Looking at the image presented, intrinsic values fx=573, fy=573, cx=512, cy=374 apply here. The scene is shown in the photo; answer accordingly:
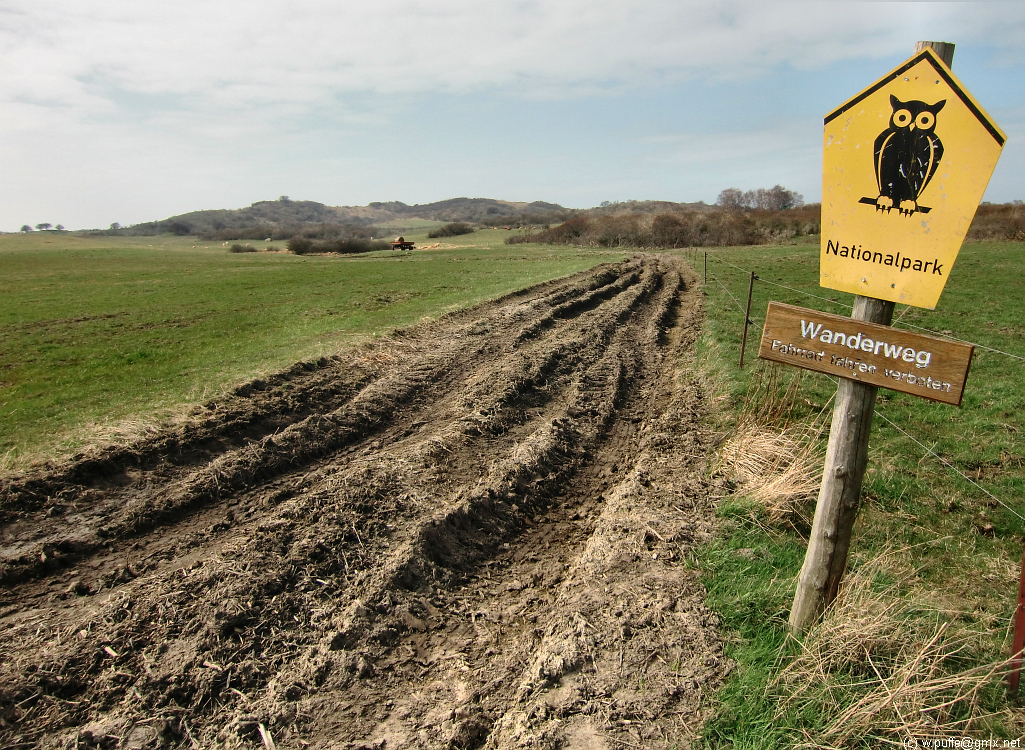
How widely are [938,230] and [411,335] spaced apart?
1201 cm

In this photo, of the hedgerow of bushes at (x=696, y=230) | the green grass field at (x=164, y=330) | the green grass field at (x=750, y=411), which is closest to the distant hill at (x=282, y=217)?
the hedgerow of bushes at (x=696, y=230)

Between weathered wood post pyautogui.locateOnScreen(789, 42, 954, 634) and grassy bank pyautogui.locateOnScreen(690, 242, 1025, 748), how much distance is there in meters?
0.16

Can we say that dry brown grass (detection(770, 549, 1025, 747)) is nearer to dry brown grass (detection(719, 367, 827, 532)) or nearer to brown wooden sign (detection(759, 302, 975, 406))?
brown wooden sign (detection(759, 302, 975, 406))

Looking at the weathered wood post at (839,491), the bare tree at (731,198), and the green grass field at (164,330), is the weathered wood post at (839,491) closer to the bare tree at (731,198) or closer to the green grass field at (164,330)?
the green grass field at (164,330)

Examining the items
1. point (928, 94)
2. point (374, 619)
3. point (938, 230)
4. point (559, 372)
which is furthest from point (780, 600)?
point (559, 372)

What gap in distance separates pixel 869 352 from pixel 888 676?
188 centimetres

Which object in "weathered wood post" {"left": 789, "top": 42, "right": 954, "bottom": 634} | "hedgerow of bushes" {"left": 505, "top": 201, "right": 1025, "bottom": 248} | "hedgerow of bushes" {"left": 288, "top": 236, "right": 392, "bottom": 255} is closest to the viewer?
"weathered wood post" {"left": 789, "top": 42, "right": 954, "bottom": 634}

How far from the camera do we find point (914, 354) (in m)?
3.03

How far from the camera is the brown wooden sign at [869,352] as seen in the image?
2938 mm

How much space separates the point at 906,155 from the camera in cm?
302

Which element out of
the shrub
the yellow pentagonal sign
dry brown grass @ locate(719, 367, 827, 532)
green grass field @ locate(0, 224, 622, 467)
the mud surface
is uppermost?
the shrub

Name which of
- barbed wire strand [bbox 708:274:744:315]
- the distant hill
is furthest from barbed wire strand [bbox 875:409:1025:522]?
the distant hill

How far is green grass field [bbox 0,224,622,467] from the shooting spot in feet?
30.1

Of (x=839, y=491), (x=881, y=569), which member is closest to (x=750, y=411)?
(x=881, y=569)
